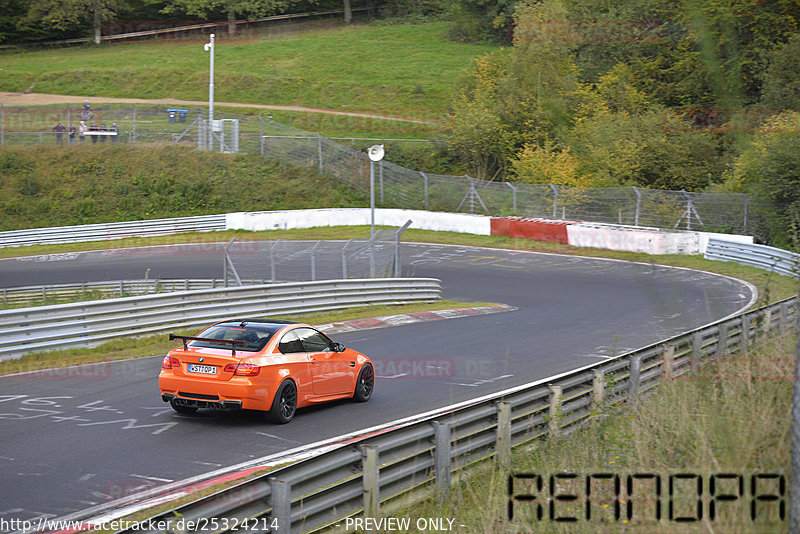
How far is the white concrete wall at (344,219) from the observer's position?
39.8 metres

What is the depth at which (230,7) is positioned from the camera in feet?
276

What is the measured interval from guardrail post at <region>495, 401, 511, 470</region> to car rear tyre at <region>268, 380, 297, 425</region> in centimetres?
340

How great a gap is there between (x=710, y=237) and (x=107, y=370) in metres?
26.0

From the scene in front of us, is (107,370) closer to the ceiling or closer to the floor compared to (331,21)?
closer to the floor

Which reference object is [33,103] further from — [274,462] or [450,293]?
[274,462]

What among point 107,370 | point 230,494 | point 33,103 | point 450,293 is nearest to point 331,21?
point 33,103

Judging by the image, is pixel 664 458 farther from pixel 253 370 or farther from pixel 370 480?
pixel 253 370

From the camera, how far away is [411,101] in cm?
6500

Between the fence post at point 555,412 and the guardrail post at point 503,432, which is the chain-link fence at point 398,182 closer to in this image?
the fence post at point 555,412

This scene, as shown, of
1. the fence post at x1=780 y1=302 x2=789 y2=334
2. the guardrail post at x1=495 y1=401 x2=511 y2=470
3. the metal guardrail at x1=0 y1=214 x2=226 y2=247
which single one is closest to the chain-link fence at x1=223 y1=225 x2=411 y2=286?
the fence post at x1=780 y1=302 x2=789 y2=334

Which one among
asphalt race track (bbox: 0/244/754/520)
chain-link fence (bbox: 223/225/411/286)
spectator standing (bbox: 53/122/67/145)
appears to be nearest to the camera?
asphalt race track (bbox: 0/244/754/520)

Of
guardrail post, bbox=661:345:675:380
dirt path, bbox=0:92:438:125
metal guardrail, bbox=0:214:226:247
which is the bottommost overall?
guardrail post, bbox=661:345:675:380

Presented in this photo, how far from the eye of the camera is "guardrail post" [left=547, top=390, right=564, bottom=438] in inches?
347

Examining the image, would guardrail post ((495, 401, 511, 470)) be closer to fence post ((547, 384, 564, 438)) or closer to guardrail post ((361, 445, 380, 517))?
fence post ((547, 384, 564, 438))
